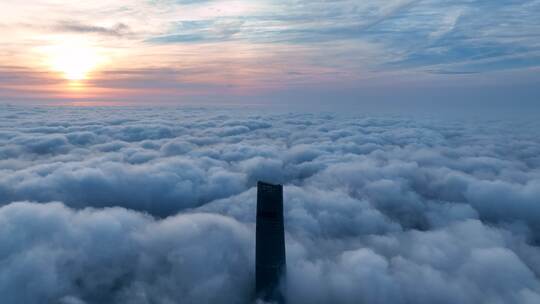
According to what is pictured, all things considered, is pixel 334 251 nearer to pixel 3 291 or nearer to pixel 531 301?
pixel 531 301

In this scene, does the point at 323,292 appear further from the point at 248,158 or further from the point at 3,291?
the point at 248,158

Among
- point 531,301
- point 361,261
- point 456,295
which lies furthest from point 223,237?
point 531,301

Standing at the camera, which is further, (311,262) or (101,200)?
(101,200)

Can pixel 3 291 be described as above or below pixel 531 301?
above

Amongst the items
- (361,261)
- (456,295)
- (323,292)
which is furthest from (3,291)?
(456,295)

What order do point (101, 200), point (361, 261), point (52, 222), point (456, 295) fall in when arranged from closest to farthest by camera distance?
point (456, 295), point (361, 261), point (52, 222), point (101, 200)

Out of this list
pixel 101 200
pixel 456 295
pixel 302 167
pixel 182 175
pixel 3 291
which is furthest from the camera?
pixel 302 167
